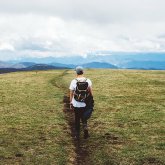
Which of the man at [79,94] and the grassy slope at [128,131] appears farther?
the man at [79,94]

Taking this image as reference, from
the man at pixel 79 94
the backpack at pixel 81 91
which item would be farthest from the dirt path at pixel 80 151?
the backpack at pixel 81 91

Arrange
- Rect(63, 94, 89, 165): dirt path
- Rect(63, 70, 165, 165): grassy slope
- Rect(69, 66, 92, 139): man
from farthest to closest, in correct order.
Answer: Rect(69, 66, 92, 139): man, Rect(63, 70, 165, 165): grassy slope, Rect(63, 94, 89, 165): dirt path

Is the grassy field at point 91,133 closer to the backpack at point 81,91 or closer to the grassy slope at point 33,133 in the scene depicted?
the grassy slope at point 33,133

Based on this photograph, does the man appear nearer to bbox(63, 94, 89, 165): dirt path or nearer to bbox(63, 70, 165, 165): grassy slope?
bbox(63, 94, 89, 165): dirt path

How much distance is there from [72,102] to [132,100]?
776 inches

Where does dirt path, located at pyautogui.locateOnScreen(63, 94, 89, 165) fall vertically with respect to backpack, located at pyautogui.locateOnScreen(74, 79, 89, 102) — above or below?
below

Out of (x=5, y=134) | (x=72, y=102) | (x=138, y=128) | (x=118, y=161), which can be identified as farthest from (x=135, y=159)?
(x=5, y=134)

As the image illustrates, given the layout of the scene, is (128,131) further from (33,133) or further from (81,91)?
(33,133)

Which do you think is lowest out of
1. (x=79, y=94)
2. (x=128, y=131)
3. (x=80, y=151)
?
(x=80, y=151)

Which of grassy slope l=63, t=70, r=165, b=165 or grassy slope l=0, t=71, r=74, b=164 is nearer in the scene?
grassy slope l=0, t=71, r=74, b=164

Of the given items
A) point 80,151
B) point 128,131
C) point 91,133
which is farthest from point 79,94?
point 128,131

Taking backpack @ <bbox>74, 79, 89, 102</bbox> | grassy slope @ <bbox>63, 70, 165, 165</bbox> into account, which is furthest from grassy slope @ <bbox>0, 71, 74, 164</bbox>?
backpack @ <bbox>74, 79, 89, 102</bbox>

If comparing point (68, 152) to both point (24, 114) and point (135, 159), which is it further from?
point (24, 114)

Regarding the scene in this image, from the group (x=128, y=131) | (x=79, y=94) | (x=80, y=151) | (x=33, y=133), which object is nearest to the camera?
(x=80, y=151)
